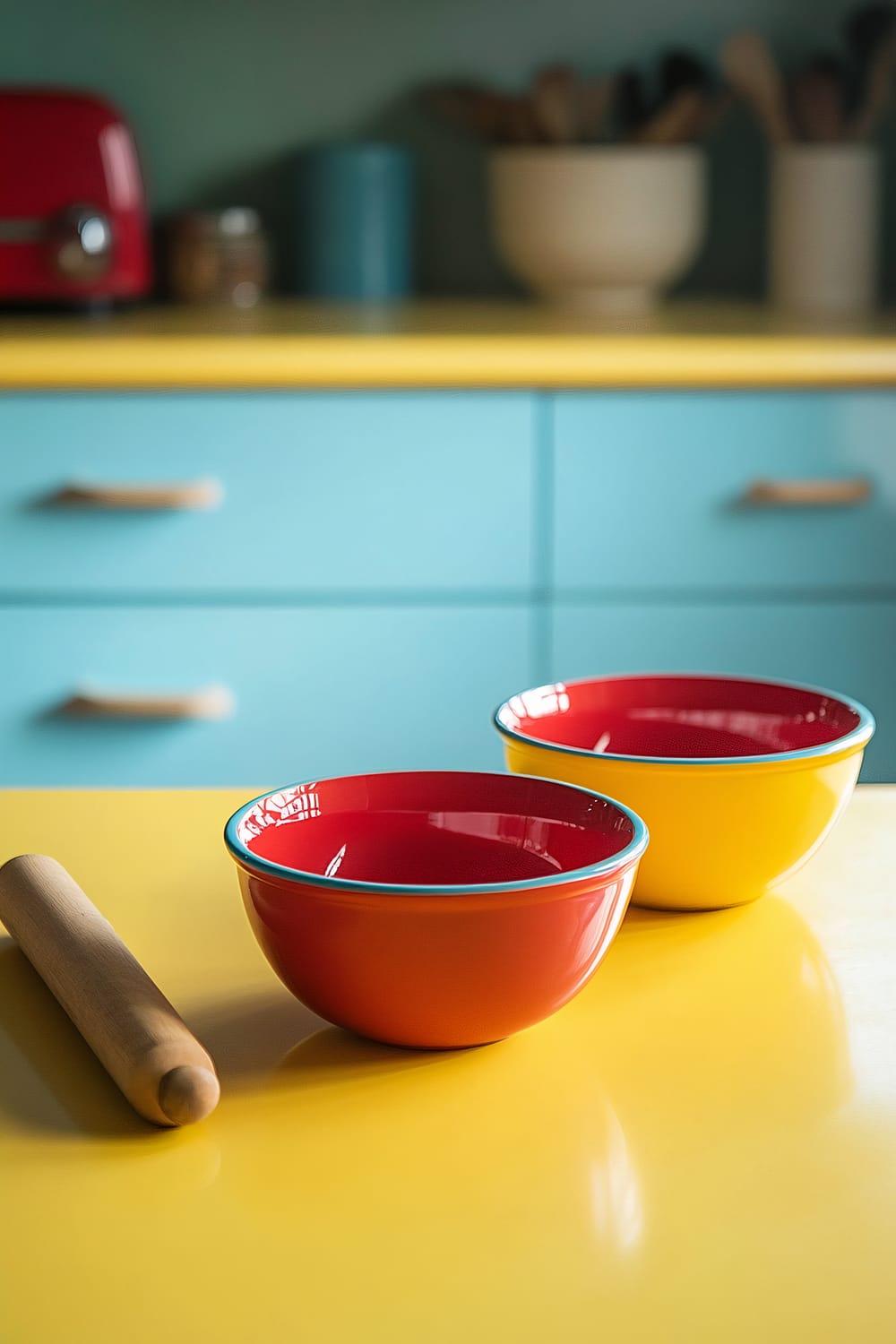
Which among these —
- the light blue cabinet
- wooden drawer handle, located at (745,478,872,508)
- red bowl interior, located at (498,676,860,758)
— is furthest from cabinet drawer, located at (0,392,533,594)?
red bowl interior, located at (498,676,860,758)

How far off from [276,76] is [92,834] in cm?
187

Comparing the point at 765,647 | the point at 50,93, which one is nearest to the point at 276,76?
the point at 50,93

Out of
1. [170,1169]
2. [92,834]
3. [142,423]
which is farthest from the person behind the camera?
[142,423]

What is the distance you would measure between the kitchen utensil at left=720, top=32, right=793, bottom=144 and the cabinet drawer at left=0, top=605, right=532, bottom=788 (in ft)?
2.75

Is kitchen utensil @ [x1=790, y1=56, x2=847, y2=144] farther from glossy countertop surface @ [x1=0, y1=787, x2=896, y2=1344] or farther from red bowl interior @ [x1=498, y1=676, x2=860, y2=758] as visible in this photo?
glossy countertop surface @ [x1=0, y1=787, x2=896, y2=1344]

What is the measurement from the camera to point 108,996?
0.50 meters

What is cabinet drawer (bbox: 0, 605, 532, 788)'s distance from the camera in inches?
71.8

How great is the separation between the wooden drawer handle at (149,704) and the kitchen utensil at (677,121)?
0.94 m

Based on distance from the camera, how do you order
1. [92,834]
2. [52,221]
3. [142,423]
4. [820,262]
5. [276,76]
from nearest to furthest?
1. [92,834]
2. [142,423]
3. [52,221]
4. [820,262]
5. [276,76]

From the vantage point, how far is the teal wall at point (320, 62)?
2.32 meters

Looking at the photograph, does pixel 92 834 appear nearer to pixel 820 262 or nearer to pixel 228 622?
pixel 228 622

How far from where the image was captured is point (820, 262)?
7.10 feet

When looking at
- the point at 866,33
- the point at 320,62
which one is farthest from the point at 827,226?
the point at 320,62

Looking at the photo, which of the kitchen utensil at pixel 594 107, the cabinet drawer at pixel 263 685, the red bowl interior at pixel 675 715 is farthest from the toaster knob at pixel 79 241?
the red bowl interior at pixel 675 715
